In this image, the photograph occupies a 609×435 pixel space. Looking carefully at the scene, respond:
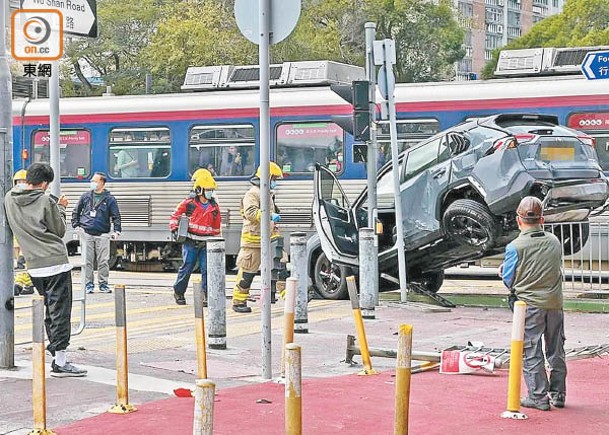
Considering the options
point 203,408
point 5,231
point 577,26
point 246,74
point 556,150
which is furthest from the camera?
point 577,26

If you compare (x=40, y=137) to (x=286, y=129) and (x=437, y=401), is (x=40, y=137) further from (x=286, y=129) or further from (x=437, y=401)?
(x=437, y=401)

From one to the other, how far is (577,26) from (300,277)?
153 ft

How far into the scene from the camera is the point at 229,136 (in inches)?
880

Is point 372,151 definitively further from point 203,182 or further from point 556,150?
point 556,150

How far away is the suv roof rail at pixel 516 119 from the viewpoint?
15406 mm

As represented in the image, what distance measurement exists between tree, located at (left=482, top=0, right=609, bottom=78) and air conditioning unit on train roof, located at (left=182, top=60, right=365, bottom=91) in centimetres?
3034

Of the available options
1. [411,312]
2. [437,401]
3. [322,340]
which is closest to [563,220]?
[411,312]

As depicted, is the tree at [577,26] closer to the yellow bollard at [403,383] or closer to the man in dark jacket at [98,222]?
the man in dark jacket at [98,222]

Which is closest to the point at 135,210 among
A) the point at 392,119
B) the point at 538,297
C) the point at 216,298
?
the point at 392,119

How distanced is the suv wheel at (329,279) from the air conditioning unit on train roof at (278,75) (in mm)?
5434

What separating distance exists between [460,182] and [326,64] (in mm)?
7776

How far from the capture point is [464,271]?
891 inches

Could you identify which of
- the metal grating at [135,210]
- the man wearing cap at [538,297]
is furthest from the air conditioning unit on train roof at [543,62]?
the man wearing cap at [538,297]

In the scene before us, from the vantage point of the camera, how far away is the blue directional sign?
41.5 feet
